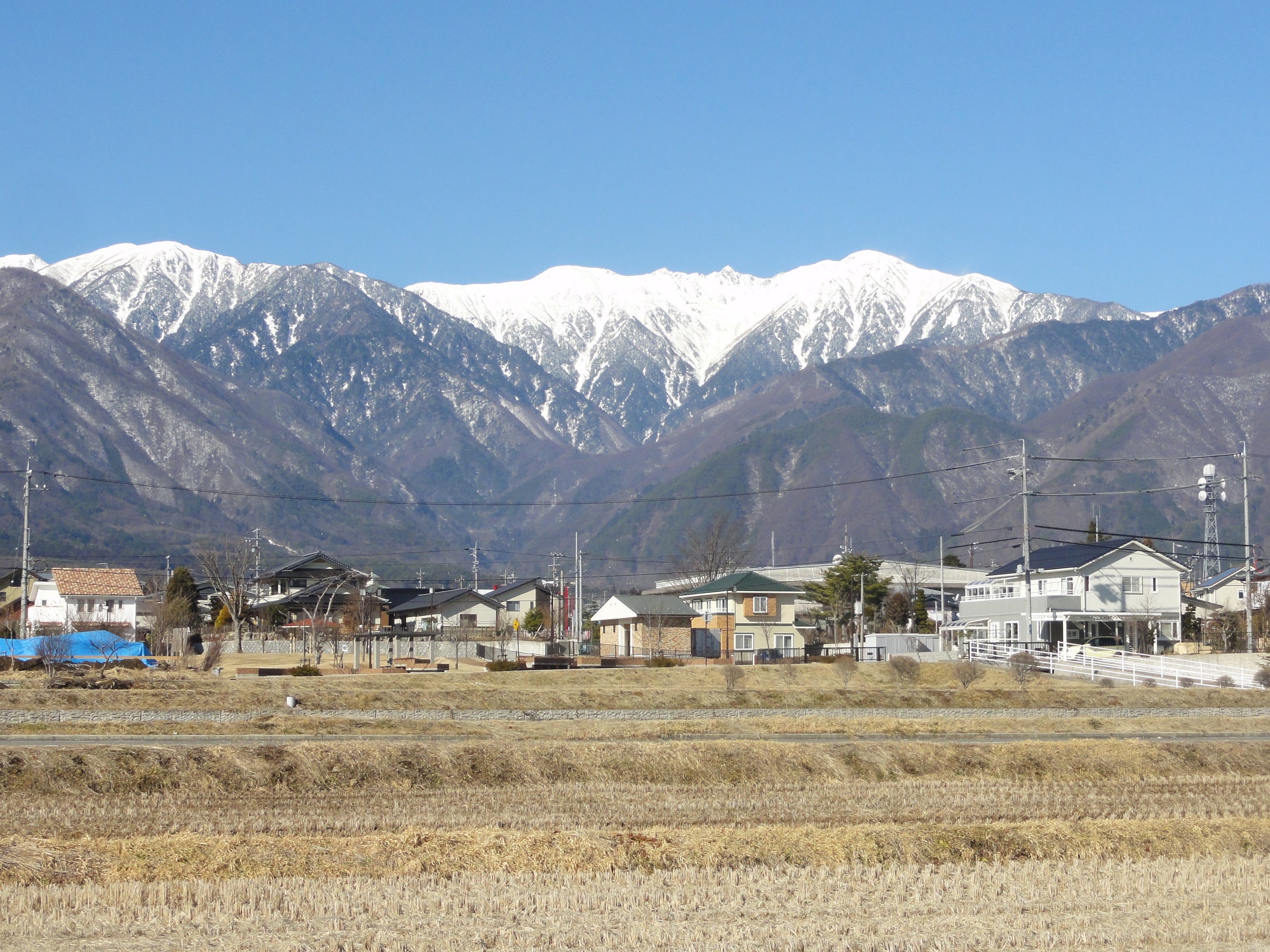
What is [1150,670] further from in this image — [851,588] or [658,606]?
[851,588]

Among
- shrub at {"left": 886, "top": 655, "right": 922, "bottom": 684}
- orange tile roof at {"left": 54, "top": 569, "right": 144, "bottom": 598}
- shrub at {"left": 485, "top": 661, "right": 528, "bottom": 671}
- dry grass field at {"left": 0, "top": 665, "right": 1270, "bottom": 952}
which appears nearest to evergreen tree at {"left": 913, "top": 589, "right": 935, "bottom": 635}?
shrub at {"left": 886, "top": 655, "right": 922, "bottom": 684}

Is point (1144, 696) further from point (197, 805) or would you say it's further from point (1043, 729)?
point (197, 805)

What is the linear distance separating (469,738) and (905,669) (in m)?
29.4

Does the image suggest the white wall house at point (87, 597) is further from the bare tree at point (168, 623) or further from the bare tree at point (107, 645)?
the bare tree at point (107, 645)

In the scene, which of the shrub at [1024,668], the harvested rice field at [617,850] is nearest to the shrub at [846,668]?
the shrub at [1024,668]

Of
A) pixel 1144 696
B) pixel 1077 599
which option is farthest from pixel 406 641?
pixel 1144 696

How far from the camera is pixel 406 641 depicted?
275ft

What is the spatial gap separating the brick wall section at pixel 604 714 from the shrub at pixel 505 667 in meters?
15.5

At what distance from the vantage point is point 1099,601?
75312mm

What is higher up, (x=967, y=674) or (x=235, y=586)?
(x=235, y=586)

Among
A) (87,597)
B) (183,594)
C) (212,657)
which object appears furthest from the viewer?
(87,597)

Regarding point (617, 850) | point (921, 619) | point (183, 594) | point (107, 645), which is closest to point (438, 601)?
point (183, 594)

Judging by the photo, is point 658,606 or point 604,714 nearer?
point 604,714

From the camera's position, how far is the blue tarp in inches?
2576
